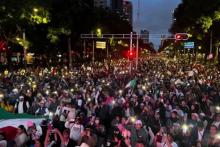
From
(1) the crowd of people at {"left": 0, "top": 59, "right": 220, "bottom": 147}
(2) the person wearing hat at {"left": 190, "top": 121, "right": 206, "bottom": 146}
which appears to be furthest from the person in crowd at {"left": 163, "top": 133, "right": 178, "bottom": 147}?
(2) the person wearing hat at {"left": 190, "top": 121, "right": 206, "bottom": 146}

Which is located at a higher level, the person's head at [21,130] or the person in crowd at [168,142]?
the person's head at [21,130]

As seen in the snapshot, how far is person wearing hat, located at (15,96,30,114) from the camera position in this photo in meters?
21.0

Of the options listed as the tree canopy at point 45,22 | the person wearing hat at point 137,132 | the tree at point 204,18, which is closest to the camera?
the person wearing hat at point 137,132

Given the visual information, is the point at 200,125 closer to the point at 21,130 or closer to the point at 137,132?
the point at 137,132

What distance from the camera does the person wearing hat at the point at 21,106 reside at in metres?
21.0

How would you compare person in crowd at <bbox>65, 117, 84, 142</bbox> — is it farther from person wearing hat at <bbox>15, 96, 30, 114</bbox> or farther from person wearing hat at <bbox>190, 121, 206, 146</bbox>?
person wearing hat at <bbox>15, 96, 30, 114</bbox>

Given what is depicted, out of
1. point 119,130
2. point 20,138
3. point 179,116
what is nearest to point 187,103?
point 179,116

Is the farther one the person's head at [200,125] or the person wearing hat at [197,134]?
the person's head at [200,125]

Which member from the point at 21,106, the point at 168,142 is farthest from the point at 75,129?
the point at 21,106

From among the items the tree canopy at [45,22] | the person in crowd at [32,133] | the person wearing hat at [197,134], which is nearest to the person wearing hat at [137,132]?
the person wearing hat at [197,134]

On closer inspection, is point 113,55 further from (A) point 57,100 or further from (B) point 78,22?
(A) point 57,100

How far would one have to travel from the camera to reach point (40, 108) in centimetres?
1988

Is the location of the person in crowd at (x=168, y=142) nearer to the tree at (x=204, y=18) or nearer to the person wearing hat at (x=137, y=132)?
the person wearing hat at (x=137, y=132)

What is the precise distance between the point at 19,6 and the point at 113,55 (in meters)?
87.8
